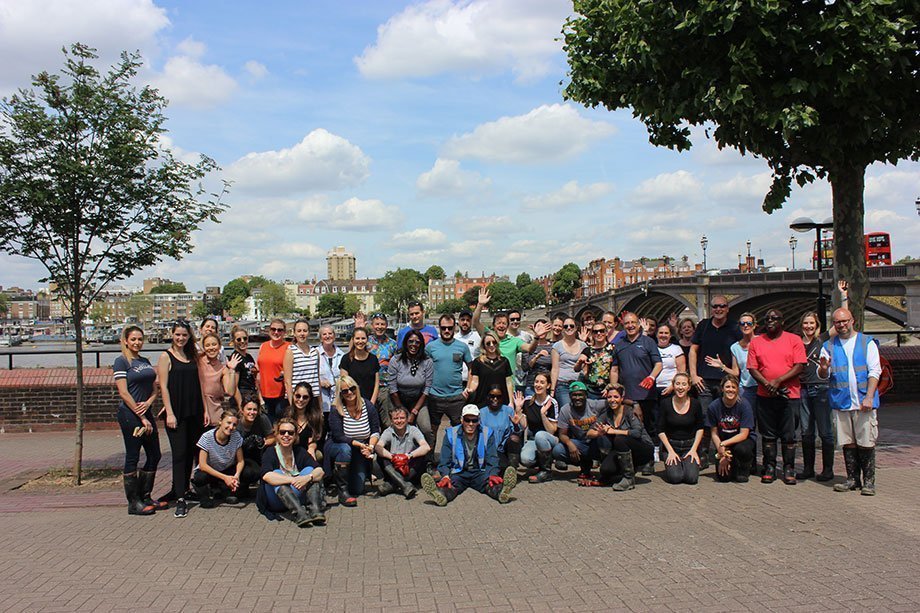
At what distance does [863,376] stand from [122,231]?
8.85 m

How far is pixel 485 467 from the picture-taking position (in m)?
7.31

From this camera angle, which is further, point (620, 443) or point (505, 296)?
point (505, 296)

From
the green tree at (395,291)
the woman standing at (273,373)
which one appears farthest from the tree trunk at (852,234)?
the green tree at (395,291)

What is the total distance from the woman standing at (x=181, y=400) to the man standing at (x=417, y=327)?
2.38 m

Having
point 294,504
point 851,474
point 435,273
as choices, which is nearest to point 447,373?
point 294,504

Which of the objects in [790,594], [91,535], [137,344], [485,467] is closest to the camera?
[790,594]

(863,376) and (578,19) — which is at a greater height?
(578,19)

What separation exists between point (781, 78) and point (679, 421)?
4.62 m

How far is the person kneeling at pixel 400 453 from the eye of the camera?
23.6 feet

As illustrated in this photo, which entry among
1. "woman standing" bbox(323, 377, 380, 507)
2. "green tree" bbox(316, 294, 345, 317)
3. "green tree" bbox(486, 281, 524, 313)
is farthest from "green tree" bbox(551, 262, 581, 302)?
"woman standing" bbox(323, 377, 380, 507)

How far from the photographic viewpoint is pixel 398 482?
7160 millimetres

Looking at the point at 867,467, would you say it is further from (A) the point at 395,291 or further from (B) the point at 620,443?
(A) the point at 395,291

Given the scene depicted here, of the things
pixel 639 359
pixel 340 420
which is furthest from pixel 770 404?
pixel 340 420

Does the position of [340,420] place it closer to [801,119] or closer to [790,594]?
[790,594]
